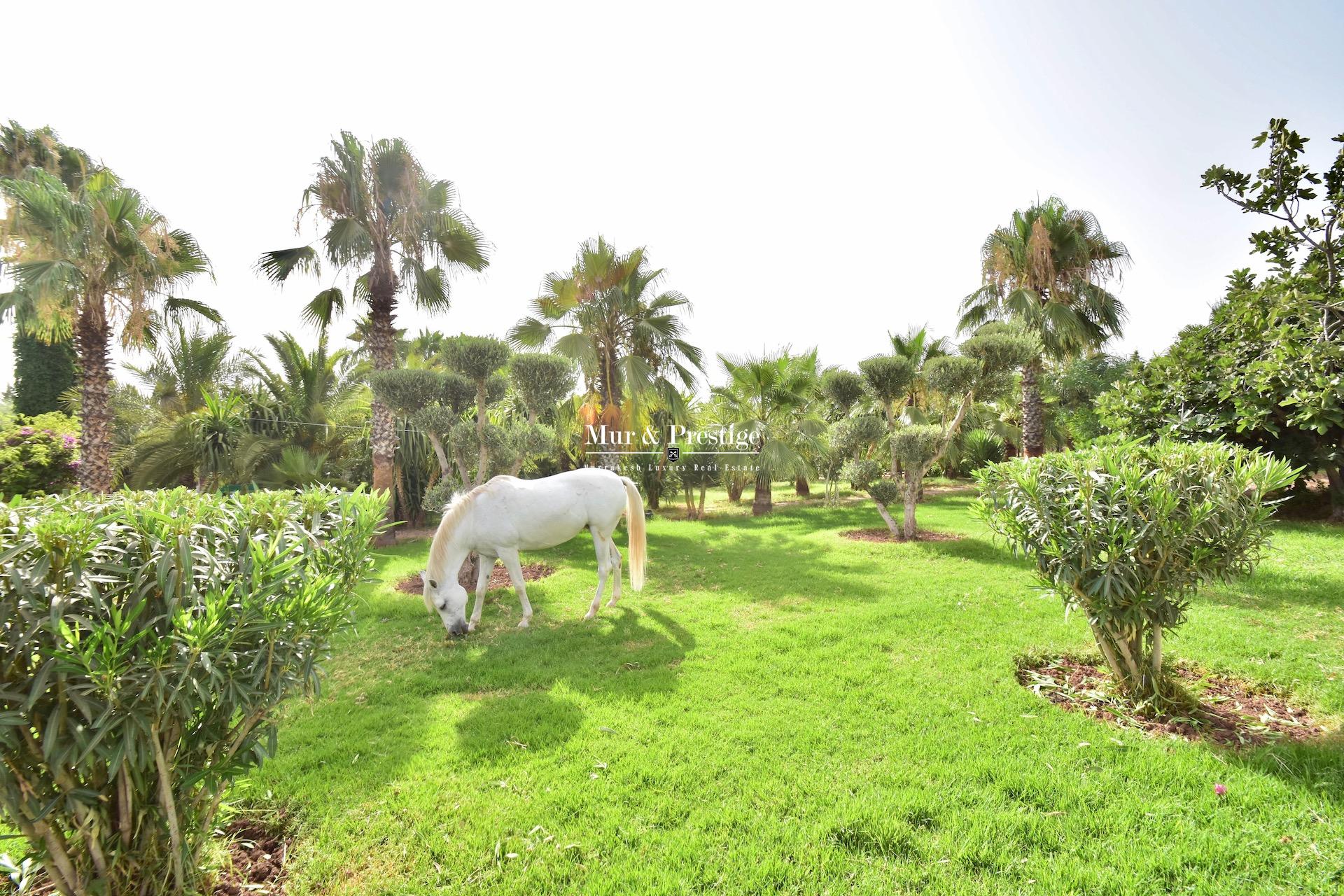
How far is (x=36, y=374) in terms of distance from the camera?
52.2ft

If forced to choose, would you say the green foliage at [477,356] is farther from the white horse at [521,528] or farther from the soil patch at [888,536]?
the soil patch at [888,536]

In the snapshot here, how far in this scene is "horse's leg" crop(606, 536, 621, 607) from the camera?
270 inches

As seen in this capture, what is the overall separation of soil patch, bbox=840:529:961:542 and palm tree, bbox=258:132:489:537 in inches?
358

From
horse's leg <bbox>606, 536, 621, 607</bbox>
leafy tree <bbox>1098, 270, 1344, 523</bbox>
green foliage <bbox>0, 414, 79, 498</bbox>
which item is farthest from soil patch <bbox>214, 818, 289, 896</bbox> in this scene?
green foliage <bbox>0, 414, 79, 498</bbox>

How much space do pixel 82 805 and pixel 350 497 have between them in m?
1.36

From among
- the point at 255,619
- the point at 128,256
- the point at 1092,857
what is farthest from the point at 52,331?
the point at 1092,857

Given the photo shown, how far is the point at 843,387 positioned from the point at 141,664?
11778 millimetres

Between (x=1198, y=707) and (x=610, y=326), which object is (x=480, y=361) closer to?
(x=610, y=326)

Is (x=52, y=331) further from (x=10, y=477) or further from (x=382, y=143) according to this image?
(x=382, y=143)

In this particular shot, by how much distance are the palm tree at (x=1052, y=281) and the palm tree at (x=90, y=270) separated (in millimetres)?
20327

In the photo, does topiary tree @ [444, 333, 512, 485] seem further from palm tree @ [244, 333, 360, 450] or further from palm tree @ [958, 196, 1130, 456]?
palm tree @ [958, 196, 1130, 456]

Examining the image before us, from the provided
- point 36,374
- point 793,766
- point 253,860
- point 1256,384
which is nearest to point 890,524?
point 1256,384

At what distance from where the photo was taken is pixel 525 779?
3.12m

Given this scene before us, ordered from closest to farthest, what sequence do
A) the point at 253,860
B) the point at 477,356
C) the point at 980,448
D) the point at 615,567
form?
1. the point at 253,860
2. the point at 615,567
3. the point at 477,356
4. the point at 980,448
